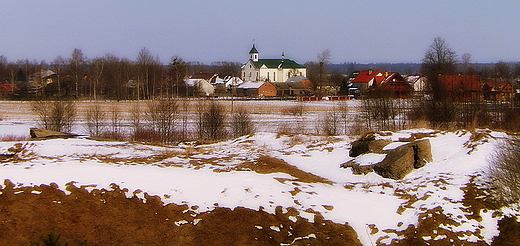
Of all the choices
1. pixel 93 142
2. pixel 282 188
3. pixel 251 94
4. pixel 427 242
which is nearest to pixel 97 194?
pixel 282 188

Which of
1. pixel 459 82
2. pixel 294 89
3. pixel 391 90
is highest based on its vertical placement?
pixel 294 89

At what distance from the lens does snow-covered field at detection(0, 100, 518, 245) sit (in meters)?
9.74

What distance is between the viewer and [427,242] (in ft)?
28.8

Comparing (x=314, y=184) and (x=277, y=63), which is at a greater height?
(x=277, y=63)

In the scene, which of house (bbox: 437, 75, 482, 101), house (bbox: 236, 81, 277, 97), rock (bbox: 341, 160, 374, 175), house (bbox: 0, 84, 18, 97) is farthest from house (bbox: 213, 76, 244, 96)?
rock (bbox: 341, 160, 374, 175)

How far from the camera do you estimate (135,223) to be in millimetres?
9047

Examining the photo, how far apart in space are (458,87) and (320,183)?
30415 mm

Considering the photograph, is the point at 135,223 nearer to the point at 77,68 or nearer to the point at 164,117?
the point at 164,117

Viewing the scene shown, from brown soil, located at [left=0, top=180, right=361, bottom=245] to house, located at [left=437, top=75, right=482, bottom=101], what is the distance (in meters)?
30.3

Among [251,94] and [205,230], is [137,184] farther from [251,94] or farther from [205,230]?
[251,94]

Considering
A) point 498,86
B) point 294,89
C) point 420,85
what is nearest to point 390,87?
point 420,85

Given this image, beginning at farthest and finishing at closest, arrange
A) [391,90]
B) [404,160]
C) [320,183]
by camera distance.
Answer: [391,90] < [404,160] < [320,183]

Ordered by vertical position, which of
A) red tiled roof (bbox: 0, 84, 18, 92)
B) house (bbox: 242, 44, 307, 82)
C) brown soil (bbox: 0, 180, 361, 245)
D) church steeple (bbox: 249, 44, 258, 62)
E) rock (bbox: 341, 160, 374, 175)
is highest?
church steeple (bbox: 249, 44, 258, 62)

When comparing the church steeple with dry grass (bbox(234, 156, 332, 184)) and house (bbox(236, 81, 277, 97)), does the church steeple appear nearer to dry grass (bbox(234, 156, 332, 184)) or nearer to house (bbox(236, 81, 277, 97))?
house (bbox(236, 81, 277, 97))
